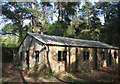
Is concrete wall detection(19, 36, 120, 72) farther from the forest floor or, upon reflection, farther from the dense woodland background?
the dense woodland background

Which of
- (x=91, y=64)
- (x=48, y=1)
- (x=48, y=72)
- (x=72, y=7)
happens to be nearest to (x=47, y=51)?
(x=48, y=72)

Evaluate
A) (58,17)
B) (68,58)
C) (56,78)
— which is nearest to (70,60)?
(68,58)

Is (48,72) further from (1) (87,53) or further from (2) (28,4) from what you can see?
(2) (28,4)

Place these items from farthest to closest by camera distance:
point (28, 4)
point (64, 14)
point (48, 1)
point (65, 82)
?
point (64, 14) < point (48, 1) < point (28, 4) < point (65, 82)

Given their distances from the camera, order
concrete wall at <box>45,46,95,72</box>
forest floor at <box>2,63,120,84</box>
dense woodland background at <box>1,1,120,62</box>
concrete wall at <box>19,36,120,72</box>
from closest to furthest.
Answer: forest floor at <box>2,63,120,84</box>, concrete wall at <box>19,36,120,72</box>, concrete wall at <box>45,46,95,72</box>, dense woodland background at <box>1,1,120,62</box>

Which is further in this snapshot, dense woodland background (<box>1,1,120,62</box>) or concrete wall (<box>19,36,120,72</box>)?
dense woodland background (<box>1,1,120,62</box>)

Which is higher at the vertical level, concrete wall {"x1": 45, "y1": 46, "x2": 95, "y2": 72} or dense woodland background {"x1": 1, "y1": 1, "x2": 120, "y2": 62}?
dense woodland background {"x1": 1, "y1": 1, "x2": 120, "y2": 62}

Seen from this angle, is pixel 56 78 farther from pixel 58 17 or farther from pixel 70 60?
pixel 58 17

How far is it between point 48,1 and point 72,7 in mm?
7215

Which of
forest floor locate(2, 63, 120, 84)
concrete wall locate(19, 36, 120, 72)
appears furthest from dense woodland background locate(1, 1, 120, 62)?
forest floor locate(2, 63, 120, 84)

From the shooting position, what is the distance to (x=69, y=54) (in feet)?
40.1

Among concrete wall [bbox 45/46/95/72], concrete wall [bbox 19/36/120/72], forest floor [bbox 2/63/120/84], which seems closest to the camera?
forest floor [bbox 2/63/120/84]

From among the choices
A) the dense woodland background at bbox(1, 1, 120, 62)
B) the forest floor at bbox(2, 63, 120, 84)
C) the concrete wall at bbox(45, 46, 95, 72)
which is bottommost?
the forest floor at bbox(2, 63, 120, 84)

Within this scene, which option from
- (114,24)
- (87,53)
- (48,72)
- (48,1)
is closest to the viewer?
(114,24)
